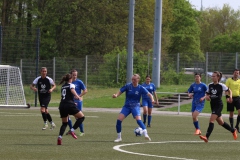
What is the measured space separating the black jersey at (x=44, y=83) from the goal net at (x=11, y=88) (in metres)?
15.5

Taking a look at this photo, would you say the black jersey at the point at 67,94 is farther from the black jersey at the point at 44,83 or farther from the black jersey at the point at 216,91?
the black jersey at the point at 44,83

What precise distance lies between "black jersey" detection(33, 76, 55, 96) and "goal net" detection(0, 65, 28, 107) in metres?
15.5

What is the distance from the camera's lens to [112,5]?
64.5 meters

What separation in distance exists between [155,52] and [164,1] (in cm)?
3442

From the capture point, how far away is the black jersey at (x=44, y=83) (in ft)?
73.7

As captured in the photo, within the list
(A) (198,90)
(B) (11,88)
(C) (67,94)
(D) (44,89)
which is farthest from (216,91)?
(B) (11,88)

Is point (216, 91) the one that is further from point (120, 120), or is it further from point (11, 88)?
point (11, 88)

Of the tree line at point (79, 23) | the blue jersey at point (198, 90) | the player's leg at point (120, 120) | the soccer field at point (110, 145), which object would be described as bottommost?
the soccer field at point (110, 145)

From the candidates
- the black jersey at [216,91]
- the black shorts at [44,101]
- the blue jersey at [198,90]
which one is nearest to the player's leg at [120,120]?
the black jersey at [216,91]

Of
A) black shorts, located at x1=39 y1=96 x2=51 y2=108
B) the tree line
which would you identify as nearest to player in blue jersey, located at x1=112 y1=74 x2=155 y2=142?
black shorts, located at x1=39 y1=96 x2=51 y2=108

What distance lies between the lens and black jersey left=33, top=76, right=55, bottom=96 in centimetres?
2247

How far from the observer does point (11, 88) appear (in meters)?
38.5

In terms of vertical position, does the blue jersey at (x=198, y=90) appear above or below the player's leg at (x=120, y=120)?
above

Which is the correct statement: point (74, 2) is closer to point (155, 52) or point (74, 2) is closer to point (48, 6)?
point (48, 6)
